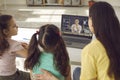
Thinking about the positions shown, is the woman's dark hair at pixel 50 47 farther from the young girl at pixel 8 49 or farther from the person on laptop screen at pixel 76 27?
the person on laptop screen at pixel 76 27

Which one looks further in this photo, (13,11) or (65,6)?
(65,6)

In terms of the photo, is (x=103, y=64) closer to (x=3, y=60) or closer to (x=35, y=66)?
(x=35, y=66)

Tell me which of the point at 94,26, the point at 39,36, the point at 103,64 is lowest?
the point at 103,64

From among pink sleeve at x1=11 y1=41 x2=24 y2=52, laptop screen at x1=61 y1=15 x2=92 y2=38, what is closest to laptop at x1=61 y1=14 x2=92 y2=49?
laptop screen at x1=61 y1=15 x2=92 y2=38

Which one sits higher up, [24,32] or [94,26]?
[94,26]

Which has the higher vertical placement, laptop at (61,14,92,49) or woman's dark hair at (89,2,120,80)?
woman's dark hair at (89,2,120,80)

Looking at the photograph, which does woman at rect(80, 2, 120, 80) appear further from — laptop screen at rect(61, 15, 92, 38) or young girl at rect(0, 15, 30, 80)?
laptop screen at rect(61, 15, 92, 38)

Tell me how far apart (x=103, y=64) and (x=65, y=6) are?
209 inches

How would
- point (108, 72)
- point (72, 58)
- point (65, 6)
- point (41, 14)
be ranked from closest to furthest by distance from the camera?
point (108, 72) → point (72, 58) → point (41, 14) → point (65, 6)

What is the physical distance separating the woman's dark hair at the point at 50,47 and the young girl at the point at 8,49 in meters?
0.17

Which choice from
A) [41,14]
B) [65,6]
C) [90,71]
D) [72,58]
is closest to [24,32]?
[72,58]

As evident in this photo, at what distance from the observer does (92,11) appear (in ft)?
4.75

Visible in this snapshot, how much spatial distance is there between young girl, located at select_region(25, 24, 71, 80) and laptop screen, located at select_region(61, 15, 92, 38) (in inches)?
25.3

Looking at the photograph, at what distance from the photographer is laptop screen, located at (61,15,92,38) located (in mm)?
2354
